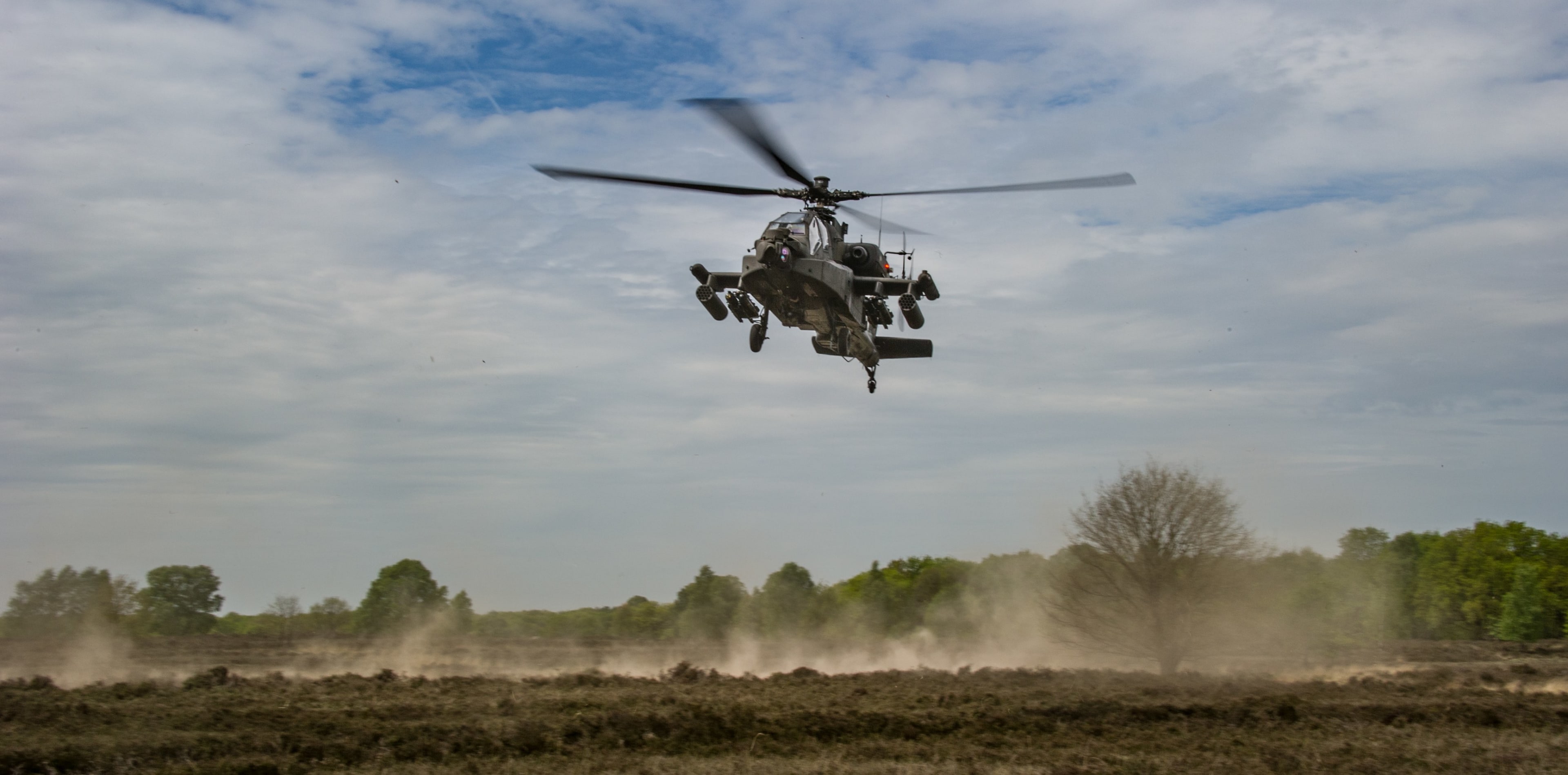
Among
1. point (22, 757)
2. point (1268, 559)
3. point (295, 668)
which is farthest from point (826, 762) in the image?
point (295, 668)

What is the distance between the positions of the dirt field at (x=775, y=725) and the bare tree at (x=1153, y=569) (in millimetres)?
1825

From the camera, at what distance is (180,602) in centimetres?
5994

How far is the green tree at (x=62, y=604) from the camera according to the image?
47.6 metres

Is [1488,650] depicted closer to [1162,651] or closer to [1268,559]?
[1268,559]

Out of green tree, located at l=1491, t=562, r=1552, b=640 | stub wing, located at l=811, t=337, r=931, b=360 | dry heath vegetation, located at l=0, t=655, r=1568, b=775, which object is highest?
stub wing, located at l=811, t=337, r=931, b=360

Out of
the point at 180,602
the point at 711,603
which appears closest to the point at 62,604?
the point at 180,602

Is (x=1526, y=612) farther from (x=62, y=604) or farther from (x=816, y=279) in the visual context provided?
(x=62, y=604)

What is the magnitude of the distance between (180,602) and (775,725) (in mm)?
45922

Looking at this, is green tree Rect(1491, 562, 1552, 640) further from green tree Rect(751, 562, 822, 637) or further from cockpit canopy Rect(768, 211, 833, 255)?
cockpit canopy Rect(768, 211, 833, 255)

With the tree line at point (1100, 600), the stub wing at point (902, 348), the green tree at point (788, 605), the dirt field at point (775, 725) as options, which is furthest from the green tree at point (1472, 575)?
the stub wing at point (902, 348)

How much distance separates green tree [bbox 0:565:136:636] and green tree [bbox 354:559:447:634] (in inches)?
572

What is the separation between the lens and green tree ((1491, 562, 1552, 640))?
67.4 meters

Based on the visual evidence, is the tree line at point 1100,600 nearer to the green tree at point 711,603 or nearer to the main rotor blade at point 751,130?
the green tree at point 711,603

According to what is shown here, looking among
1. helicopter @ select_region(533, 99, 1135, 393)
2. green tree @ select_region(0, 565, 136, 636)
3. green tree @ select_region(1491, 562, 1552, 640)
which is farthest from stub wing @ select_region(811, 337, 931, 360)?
green tree @ select_region(1491, 562, 1552, 640)
